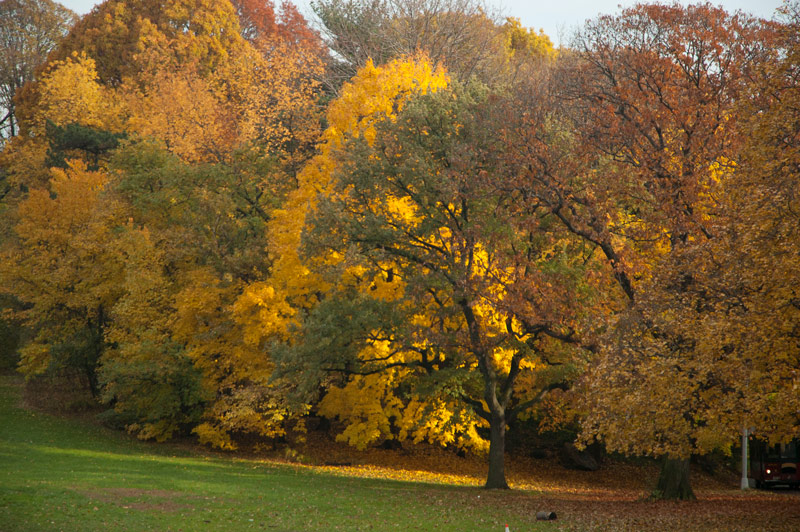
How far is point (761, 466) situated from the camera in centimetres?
3272

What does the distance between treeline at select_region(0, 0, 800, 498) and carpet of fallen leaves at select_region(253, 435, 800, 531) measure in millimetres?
1496

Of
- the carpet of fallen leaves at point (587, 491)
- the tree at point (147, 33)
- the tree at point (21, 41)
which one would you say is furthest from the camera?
the tree at point (21, 41)

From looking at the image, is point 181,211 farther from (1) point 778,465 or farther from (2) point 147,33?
(1) point 778,465

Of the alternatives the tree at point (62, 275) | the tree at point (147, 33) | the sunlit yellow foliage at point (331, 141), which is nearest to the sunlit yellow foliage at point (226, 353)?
the sunlit yellow foliage at point (331, 141)

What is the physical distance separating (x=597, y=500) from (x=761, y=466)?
14577mm

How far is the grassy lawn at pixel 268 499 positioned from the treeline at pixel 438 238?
176 cm

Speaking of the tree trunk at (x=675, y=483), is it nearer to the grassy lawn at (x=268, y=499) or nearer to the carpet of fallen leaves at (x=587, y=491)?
the carpet of fallen leaves at (x=587, y=491)

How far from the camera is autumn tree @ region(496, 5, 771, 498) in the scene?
17938 mm

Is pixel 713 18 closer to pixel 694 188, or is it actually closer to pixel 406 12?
pixel 694 188

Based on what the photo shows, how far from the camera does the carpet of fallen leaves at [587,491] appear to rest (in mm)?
16359

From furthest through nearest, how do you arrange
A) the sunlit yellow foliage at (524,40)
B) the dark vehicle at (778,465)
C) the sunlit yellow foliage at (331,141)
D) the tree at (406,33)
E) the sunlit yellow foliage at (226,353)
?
the sunlit yellow foliage at (524,40)
the tree at (406,33)
the dark vehicle at (778,465)
the sunlit yellow foliage at (226,353)
the sunlit yellow foliage at (331,141)

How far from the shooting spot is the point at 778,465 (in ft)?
106

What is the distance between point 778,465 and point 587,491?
957cm

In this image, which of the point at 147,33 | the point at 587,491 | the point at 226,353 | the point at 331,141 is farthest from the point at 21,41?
the point at 587,491
